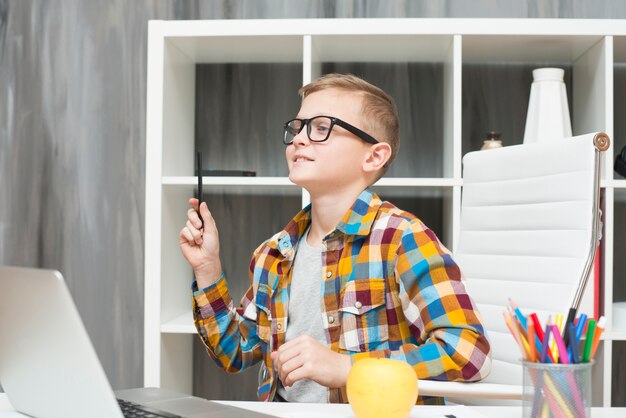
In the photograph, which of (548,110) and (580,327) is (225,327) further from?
(548,110)

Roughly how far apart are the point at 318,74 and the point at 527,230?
42.6 inches

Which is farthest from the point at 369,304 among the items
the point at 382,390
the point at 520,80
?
the point at 520,80

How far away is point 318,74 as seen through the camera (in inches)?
90.7

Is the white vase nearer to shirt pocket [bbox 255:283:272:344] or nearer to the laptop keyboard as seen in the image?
shirt pocket [bbox 255:283:272:344]

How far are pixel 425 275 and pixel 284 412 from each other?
0.41m

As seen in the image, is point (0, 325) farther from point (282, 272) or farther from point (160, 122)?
point (160, 122)

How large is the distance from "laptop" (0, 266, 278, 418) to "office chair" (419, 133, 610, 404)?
704 mm

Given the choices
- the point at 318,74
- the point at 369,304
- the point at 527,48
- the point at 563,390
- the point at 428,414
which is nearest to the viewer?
the point at 563,390

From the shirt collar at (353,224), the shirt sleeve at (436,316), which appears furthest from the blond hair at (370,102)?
the shirt sleeve at (436,316)

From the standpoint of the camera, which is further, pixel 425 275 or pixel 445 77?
pixel 445 77

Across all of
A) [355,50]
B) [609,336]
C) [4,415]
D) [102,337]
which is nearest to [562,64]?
[355,50]

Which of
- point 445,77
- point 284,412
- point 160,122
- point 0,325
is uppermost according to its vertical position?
point 445,77

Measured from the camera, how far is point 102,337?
8.47ft

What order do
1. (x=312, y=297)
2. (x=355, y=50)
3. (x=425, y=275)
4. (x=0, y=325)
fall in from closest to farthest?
(x=0, y=325) → (x=425, y=275) → (x=312, y=297) → (x=355, y=50)
